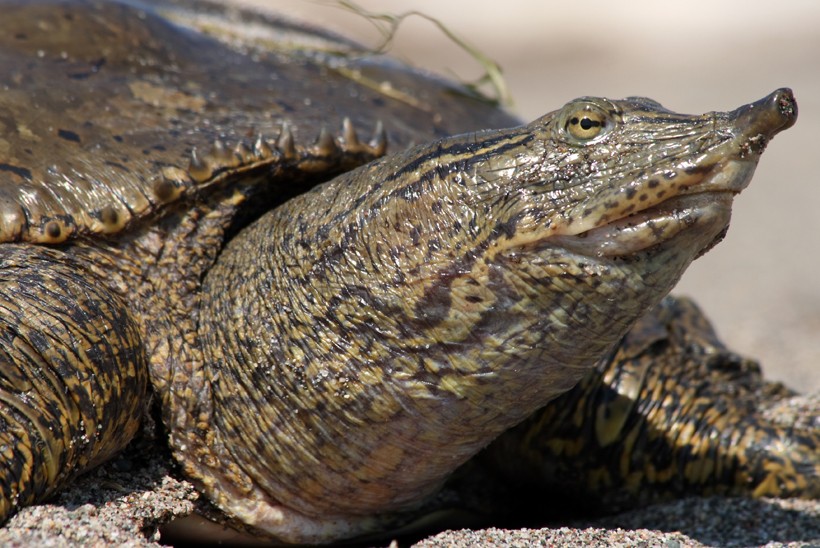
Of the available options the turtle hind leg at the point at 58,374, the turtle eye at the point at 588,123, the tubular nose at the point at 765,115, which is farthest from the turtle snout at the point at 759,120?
the turtle hind leg at the point at 58,374

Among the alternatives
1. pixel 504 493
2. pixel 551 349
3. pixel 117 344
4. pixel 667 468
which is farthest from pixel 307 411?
pixel 667 468

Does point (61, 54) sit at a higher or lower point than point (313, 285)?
higher

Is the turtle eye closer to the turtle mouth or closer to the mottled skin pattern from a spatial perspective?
the mottled skin pattern

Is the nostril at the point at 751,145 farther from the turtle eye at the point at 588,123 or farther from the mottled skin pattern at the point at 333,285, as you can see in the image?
the turtle eye at the point at 588,123

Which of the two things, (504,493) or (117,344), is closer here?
(117,344)

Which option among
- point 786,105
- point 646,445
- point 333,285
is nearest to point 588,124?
point 786,105

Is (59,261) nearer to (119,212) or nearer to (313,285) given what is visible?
(119,212)
